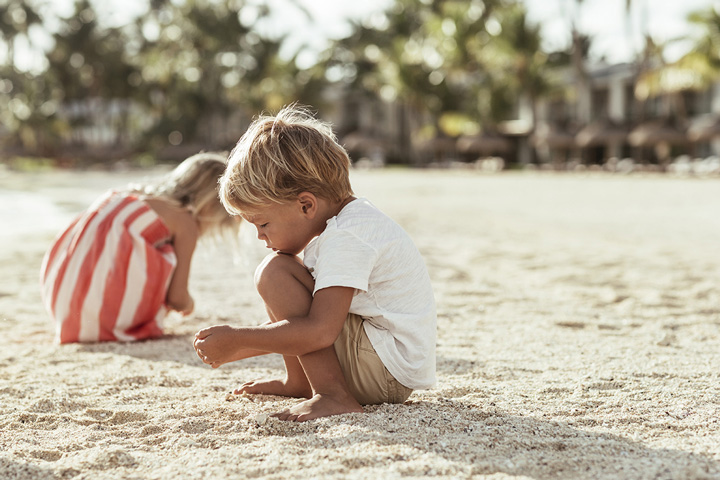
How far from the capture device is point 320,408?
2.25 meters

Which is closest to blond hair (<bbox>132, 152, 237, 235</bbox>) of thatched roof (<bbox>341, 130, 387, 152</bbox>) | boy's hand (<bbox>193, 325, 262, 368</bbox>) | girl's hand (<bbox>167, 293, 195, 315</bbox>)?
girl's hand (<bbox>167, 293, 195, 315</bbox>)

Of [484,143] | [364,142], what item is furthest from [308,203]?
[364,142]

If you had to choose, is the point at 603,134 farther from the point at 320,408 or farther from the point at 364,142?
the point at 320,408

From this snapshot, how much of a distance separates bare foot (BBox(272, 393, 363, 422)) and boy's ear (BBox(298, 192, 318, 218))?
21.7 inches

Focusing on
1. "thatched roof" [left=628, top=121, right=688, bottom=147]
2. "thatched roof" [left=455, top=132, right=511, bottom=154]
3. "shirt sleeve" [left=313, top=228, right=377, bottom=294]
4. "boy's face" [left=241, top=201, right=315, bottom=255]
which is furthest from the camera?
"thatched roof" [left=455, top=132, right=511, bottom=154]

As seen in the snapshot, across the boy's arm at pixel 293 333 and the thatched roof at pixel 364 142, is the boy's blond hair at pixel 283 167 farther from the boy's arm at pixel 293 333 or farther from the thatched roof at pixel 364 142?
the thatched roof at pixel 364 142

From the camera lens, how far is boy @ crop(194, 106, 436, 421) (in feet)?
6.92

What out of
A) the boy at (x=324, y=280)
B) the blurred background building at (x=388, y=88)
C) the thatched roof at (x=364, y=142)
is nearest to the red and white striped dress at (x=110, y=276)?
the boy at (x=324, y=280)

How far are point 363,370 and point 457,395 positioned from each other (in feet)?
1.45

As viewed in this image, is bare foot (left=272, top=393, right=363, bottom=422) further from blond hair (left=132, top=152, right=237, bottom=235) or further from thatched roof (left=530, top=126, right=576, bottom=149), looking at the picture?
thatched roof (left=530, top=126, right=576, bottom=149)

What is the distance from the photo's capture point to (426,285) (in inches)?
93.6

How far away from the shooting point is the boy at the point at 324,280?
2109 millimetres

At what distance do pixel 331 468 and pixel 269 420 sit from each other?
0.43 meters

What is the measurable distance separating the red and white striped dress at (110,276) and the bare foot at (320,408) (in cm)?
152
